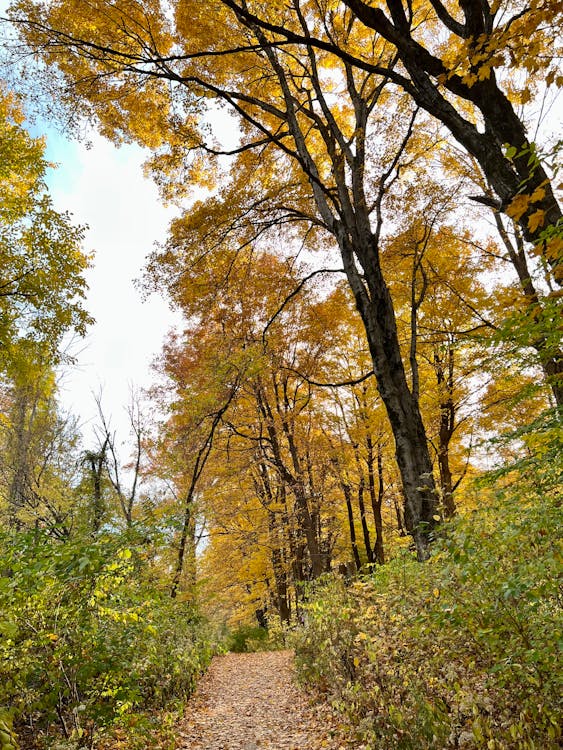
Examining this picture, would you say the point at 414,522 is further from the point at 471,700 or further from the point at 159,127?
the point at 159,127

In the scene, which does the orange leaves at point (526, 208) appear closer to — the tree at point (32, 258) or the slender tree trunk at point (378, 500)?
the tree at point (32, 258)

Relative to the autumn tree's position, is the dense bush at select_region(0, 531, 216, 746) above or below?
below

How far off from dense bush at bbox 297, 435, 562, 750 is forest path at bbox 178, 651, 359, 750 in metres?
1.03

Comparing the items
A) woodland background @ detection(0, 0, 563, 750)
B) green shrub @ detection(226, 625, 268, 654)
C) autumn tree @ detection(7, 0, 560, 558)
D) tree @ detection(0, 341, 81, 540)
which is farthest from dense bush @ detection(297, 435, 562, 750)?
green shrub @ detection(226, 625, 268, 654)

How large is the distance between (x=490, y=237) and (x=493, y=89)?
286 inches

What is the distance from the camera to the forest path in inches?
175

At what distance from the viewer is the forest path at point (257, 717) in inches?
175

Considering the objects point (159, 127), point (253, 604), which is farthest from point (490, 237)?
point (253, 604)

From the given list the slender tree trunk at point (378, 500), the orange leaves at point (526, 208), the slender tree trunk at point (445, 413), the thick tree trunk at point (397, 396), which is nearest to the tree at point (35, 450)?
the thick tree trunk at point (397, 396)

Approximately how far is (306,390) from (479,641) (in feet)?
36.4

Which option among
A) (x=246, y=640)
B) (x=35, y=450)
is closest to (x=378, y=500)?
(x=246, y=640)

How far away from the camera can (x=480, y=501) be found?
3.23 metres

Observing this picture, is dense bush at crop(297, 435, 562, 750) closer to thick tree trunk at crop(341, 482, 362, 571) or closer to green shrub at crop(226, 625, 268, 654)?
thick tree trunk at crop(341, 482, 362, 571)

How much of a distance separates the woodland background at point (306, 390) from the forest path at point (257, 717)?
342 mm
